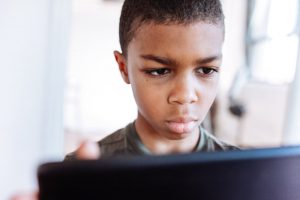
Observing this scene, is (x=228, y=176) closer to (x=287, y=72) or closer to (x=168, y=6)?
A: (x=168, y=6)

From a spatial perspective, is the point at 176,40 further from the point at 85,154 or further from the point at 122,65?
the point at 85,154

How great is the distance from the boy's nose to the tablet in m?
0.24

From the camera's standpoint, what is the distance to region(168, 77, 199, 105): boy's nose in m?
0.44

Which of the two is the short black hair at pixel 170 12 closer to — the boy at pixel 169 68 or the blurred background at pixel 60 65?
the boy at pixel 169 68

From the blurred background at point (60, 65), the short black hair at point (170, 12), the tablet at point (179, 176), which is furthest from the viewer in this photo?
the blurred background at point (60, 65)

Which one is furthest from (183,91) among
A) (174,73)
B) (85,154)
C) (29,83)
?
(29,83)

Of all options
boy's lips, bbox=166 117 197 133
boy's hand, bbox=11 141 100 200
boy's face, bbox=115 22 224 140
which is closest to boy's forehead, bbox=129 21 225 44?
boy's face, bbox=115 22 224 140

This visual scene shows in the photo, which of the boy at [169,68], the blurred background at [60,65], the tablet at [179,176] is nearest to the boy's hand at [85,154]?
the tablet at [179,176]

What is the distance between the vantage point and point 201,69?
0.45 metres

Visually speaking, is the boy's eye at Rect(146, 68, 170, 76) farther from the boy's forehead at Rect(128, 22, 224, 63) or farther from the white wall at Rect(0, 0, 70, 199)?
the white wall at Rect(0, 0, 70, 199)

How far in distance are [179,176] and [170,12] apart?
0.90 feet

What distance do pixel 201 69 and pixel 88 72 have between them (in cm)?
32

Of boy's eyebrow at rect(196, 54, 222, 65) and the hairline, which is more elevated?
the hairline

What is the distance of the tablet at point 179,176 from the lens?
18cm
